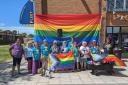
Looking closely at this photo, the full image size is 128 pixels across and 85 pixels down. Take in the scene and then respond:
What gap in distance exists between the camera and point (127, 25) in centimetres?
2805

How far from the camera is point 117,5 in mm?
28391

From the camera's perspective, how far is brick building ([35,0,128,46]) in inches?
1086

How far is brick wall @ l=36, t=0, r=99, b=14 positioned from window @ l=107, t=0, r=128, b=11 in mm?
1235

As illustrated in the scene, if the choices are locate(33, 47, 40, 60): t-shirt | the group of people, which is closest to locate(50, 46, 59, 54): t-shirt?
the group of people

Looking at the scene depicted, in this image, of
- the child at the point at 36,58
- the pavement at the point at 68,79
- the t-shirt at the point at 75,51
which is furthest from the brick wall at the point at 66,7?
the child at the point at 36,58

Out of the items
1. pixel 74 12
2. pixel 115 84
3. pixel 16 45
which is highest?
pixel 74 12

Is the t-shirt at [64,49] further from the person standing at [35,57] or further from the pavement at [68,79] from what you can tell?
the person standing at [35,57]

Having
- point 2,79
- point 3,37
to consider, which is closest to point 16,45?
point 2,79

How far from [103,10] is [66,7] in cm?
277

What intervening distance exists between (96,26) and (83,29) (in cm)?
81

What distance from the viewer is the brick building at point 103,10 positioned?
1086 inches

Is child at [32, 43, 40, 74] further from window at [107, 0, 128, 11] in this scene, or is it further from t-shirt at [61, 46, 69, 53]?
window at [107, 0, 128, 11]

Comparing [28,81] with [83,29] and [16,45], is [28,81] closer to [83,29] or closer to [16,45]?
[16,45]

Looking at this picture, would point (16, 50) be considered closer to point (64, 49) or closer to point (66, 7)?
point (64, 49)
